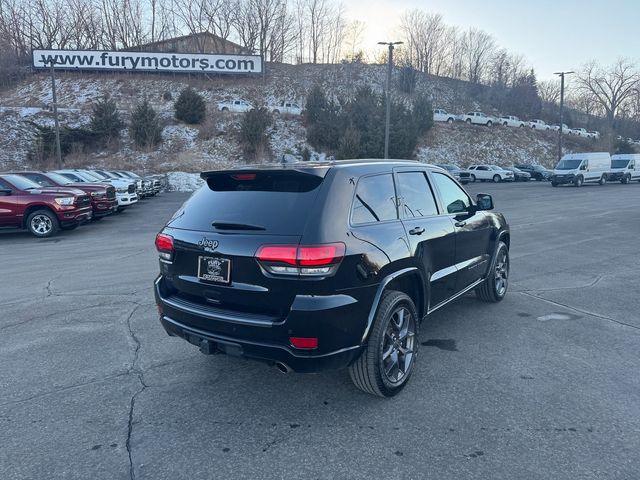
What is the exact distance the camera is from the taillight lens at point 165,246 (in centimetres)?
369

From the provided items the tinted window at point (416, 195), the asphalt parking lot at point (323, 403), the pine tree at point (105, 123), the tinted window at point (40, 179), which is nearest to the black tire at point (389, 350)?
the asphalt parking lot at point (323, 403)

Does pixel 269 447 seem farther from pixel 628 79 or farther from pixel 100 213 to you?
pixel 628 79

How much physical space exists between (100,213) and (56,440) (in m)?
13.0

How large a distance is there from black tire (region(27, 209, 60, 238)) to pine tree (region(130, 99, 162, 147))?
30.2m

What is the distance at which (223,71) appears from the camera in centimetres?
5466

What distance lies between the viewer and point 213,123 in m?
44.8

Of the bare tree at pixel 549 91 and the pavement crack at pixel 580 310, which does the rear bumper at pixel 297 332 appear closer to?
the pavement crack at pixel 580 310

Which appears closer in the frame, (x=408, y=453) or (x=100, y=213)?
(x=408, y=453)

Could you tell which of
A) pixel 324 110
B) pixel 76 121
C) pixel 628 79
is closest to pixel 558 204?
pixel 324 110

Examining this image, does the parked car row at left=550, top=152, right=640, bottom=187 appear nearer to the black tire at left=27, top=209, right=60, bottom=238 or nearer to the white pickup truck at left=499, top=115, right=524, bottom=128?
the white pickup truck at left=499, top=115, right=524, bottom=128

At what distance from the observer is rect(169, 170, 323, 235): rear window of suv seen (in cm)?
320

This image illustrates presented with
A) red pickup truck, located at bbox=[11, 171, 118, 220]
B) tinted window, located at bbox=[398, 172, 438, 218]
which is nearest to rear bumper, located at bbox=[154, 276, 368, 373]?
tinted window, located at bbox=[398, 172, 438, 218]

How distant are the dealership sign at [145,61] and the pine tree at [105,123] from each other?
15.0 m

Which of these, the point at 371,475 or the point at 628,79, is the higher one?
the point at 628,79
